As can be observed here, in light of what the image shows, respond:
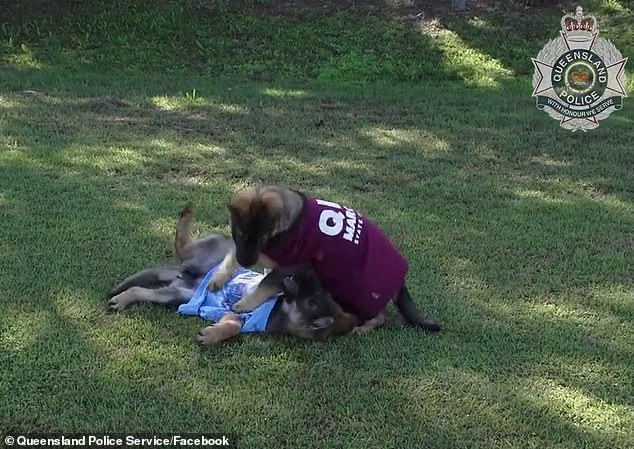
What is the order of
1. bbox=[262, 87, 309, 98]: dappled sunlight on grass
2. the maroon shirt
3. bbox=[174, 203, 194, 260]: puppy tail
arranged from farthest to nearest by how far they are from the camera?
bbox=[262, 87, 309, 98]: dappled sunlight on grass < bbox=[174, 203, 194, 260]: puppy tail < the maroon shirt

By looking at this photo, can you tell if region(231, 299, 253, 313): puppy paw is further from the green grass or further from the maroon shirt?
the maroon shirt

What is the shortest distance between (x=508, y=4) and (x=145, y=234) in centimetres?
811

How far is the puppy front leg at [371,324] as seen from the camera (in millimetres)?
4000

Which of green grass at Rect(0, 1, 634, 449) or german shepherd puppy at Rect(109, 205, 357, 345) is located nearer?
green grass at Rect(0, 1, 634, 449)

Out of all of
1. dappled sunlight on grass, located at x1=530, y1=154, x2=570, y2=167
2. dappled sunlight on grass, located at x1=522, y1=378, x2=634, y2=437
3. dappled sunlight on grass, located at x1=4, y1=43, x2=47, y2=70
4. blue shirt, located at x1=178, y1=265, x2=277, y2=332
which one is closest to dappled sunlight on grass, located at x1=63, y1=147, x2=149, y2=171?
blue shirt, located at x1=178, y1=265, x2=277, y2=332

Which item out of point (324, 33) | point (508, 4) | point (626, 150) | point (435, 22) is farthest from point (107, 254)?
point (508, 4)

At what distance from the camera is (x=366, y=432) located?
324 centimetres

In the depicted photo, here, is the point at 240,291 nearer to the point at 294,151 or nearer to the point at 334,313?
the point at 334,313

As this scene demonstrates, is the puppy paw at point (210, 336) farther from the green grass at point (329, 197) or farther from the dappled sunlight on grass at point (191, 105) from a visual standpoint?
the dappled sunlight on grass at point (191, 105)

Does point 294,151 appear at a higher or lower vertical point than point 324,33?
lower

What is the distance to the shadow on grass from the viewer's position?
336 cm

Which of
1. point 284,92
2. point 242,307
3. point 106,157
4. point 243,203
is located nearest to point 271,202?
point 243,203

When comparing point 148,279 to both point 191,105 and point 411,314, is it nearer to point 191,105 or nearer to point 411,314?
point 411,314

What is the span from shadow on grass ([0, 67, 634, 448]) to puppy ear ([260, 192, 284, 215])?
69 cm
